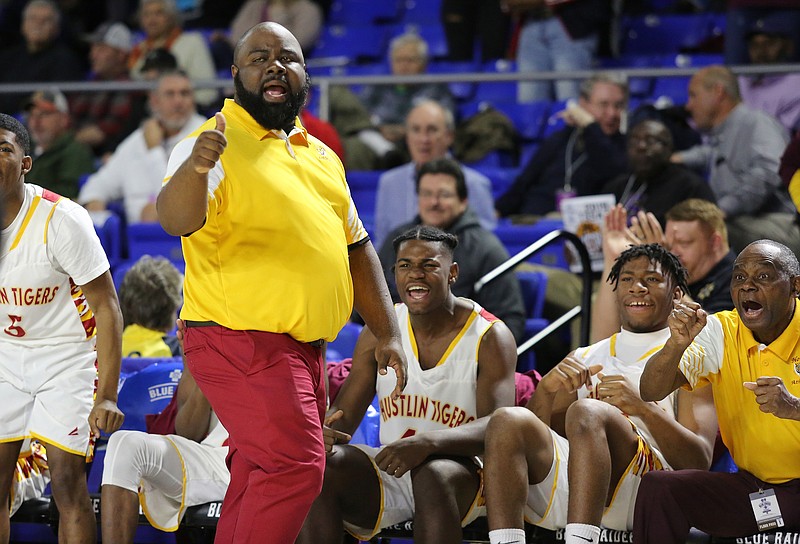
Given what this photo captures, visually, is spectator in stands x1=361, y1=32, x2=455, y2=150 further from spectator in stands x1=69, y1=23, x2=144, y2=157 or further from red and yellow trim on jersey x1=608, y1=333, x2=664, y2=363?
red and yellow trim on jersey x1=608, y1=333, x2=664, y2=363

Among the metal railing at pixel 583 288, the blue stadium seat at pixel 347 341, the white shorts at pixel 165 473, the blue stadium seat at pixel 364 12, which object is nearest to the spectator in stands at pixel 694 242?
the metal railing at pixel 583 288

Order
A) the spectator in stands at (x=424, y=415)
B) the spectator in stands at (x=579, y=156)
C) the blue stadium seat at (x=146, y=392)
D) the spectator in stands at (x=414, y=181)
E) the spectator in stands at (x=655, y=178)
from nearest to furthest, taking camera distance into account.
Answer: the spectator in stands at (x=424, y=415), the blue stadium seat at (x=146, y=392), the spectator in stands at (x=655, y=178), the spectator in stands at (x=414, y=181), the spectator in stands at (x=579, y=156)

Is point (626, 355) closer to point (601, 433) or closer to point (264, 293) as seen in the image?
point (601, 433)

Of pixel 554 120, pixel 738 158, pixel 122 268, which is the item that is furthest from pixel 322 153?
pixel 554 120

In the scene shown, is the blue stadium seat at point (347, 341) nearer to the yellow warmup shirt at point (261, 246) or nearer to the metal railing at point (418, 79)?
the metal railing at point (418, 79)

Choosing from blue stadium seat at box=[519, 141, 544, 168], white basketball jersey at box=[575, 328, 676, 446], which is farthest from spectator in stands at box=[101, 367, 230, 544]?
blue stadium seat at box=[519, 141, 544, 168]

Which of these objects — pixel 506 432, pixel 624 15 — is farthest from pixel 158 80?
pixel 506 432

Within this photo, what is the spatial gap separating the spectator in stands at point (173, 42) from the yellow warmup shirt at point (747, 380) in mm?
6121

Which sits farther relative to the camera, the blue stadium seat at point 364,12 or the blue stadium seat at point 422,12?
the blue stadium seat at point 364,12

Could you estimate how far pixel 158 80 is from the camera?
8.45 m

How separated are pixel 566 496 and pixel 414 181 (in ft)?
11.3

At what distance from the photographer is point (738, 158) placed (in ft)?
22.9

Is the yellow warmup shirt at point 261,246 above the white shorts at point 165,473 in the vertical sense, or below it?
above

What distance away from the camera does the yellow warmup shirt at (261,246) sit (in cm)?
344
